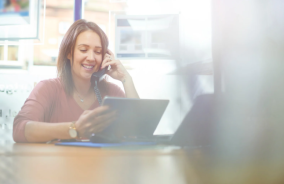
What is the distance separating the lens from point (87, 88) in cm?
73

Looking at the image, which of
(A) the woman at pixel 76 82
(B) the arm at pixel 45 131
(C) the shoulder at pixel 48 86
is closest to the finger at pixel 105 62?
(A) the woman at pixel 76 82

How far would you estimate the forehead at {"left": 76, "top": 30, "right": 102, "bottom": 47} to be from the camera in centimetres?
74

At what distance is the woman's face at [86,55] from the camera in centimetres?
74

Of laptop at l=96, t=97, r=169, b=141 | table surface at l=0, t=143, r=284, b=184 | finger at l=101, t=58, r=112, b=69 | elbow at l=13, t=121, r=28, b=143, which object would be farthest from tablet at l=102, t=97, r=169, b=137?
finger at l=101, t=58, r=112, b=69

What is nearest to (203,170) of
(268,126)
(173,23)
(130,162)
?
(130,162)

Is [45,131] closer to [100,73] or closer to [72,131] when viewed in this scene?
[72,131]

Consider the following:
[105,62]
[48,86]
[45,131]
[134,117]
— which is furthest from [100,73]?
[134,117]

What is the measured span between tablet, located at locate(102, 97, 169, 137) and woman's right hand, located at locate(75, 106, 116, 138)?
0.4 inches

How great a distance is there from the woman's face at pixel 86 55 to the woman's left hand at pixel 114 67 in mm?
30

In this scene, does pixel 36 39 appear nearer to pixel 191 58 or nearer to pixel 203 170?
pixel 191 58

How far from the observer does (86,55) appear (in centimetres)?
74

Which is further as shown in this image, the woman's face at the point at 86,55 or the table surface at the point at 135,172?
the woman's face at the point at 86,55

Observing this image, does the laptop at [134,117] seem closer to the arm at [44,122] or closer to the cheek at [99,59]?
the arm at [44,122]

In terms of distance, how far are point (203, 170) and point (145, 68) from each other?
1.48 feet
